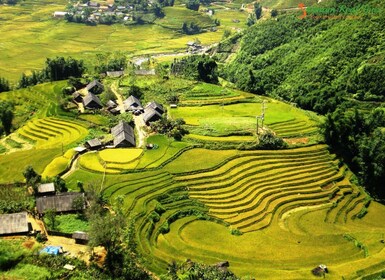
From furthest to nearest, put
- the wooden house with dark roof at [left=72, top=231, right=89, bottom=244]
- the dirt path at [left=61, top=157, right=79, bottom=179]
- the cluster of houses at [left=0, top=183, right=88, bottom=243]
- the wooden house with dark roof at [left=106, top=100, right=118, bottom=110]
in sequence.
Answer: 1. the wooden house with dark roof at [left=106, top=100, right=118, bottom=110]
2. the dirt path at [left=61, top=157, right=79, bottom=179]
3. the cluster of houses at [left=0, top=183, right=88, bottom=243]
4. the wooden house with dark roof at [left=72, top=231, right=89, bottom=244]

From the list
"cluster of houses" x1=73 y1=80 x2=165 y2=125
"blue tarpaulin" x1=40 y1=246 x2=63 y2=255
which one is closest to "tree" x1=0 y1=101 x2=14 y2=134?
"cluster of houses" x1=73 y1=80 x2=165 y2=125

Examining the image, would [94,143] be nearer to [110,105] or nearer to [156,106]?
[156,106]

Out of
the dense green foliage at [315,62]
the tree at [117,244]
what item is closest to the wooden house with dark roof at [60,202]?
the tree at [117,244]

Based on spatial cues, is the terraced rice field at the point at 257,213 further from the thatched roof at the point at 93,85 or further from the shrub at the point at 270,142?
the thatched roof at the point at 93,85

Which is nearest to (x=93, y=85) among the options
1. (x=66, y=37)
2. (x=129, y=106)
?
(x=129, y=106)

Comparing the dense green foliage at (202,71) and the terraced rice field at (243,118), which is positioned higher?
the dense green foliage at (202,71)

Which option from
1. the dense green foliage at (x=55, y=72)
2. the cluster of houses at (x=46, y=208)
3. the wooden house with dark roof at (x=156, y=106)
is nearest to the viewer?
the cluster of houses at (x=46, y=208)

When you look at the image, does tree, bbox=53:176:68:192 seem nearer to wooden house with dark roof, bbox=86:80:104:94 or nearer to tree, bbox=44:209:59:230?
tree, bbox=44:209:59:230

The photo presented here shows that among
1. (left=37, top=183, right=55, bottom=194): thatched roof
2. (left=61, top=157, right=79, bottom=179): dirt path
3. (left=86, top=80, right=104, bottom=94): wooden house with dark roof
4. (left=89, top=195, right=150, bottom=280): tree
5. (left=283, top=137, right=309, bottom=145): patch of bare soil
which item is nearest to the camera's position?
(left=89, top=195, right=150, bottom=280): tree
